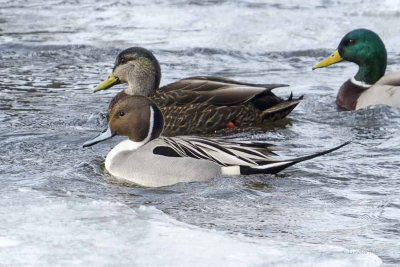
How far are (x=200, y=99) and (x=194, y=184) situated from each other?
2.43 meters

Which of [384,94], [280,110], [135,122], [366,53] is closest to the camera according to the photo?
[135,122]

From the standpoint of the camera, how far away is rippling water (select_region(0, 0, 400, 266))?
527 centimetres

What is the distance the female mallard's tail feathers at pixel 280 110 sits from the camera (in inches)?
369

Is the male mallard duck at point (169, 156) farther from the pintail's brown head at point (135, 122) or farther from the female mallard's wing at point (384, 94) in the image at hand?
the female mallard's wing at point (384, 94)

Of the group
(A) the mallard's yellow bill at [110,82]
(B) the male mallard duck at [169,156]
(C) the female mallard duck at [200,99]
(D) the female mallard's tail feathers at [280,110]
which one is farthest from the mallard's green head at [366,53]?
(B) the male mallard duck at [169,156]

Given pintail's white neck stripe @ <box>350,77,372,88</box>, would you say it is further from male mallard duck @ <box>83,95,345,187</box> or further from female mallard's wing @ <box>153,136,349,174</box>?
female mallard's wing @ <box>153,136,349,174</box>

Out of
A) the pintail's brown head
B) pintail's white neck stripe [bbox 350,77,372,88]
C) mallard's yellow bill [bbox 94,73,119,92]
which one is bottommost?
pintail's white neck stripe [bbox 350,77,372,88]

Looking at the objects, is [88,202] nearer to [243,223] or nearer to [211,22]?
[243,223]

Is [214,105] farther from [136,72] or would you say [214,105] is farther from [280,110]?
[136,72]

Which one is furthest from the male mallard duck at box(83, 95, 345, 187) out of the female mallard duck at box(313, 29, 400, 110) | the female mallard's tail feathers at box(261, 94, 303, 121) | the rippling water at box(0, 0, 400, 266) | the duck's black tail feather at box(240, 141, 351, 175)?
the female mallard duck at box(313, 29, 400, 110)

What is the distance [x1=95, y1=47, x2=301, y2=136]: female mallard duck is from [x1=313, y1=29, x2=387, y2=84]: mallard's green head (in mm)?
1270

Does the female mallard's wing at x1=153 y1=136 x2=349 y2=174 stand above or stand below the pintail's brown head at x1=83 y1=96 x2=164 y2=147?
below

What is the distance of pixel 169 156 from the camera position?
6.99 metres

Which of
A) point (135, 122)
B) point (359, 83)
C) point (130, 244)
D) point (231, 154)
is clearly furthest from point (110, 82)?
point (130, 244)
